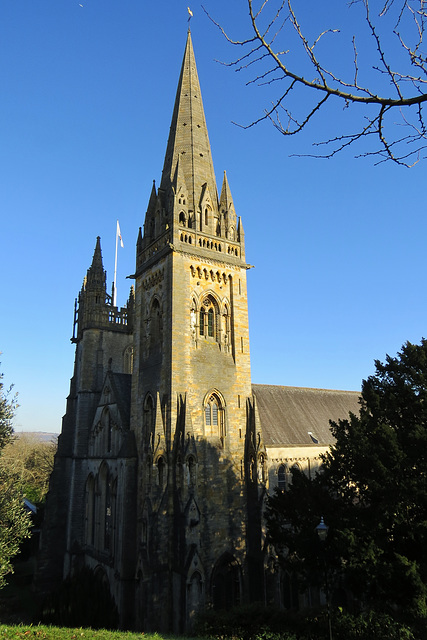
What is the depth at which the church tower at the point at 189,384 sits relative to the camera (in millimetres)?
19469

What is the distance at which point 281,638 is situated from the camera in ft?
44.9

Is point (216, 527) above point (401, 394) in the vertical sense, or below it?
below

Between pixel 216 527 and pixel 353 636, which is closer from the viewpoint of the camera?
pixel 353 636

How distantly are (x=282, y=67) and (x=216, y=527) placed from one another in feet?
68.3

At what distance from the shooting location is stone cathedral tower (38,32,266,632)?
19.9 metres

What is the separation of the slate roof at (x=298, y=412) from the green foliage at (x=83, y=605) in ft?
38.5

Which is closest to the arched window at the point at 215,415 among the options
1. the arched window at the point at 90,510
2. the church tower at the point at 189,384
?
the church tower at the point at 189,384

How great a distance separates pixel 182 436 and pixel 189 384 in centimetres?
273

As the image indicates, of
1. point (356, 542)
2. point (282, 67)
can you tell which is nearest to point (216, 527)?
point (356, 542)

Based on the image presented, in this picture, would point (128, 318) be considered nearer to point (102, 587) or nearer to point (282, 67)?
point (102, 587)

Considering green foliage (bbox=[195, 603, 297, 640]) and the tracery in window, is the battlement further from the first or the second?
green foliage (bbox=[195, 603, 297, 640])

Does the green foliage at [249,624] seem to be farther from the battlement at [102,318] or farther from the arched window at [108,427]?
the battlement at [102,318]

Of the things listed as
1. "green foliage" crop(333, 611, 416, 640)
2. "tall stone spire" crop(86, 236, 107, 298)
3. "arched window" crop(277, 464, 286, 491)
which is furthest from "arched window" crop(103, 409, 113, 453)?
"green foliage" crop(333, 611, 416, 640)

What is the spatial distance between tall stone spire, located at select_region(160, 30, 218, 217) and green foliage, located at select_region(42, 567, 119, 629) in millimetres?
20903
